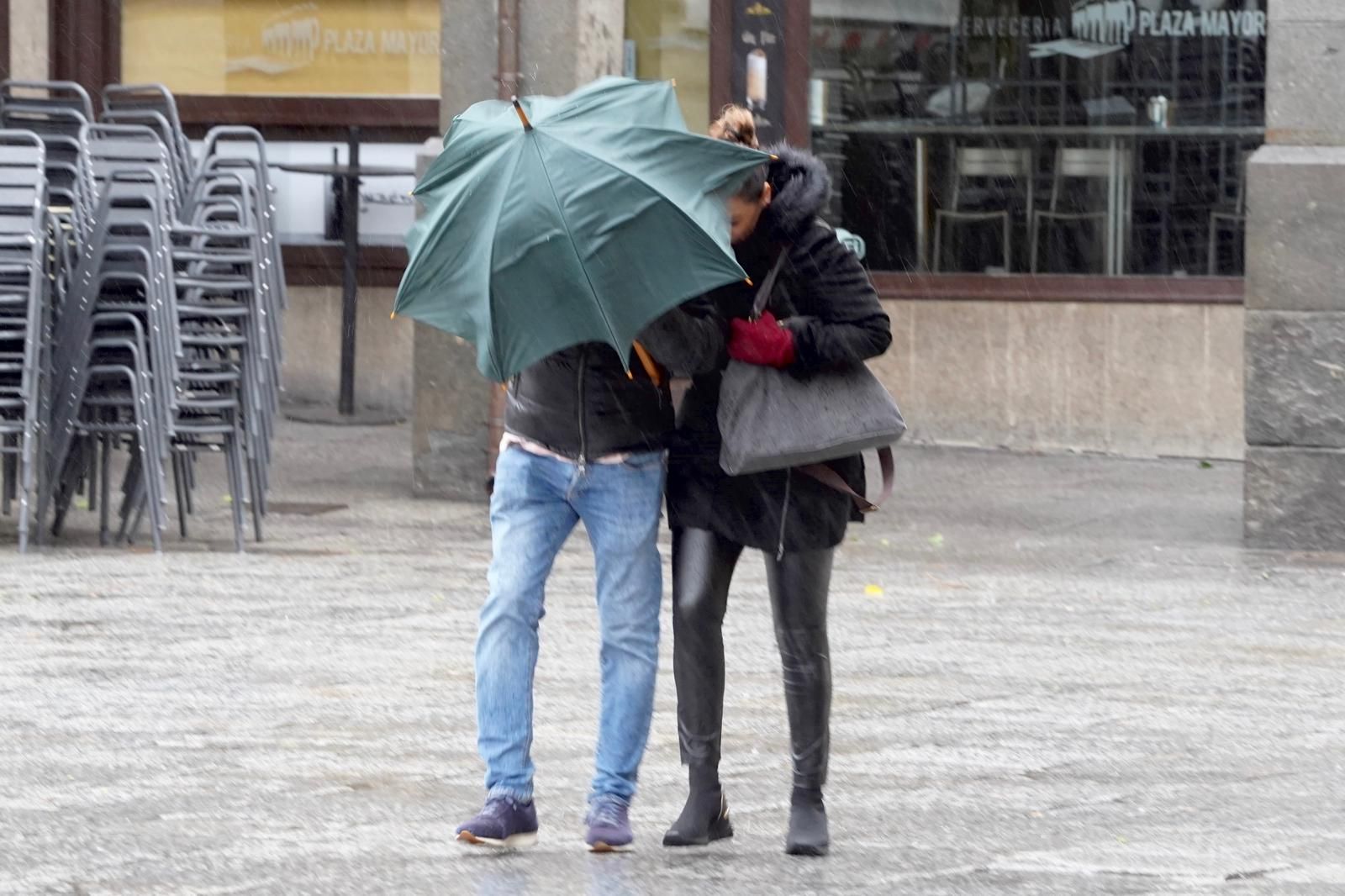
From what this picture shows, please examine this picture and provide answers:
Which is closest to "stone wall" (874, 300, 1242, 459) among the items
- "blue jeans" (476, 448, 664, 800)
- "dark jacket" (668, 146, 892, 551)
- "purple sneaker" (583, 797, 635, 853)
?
"dark jacket" (668, 146, 892, 551)

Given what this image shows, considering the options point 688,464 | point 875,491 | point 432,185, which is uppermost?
point 432,185

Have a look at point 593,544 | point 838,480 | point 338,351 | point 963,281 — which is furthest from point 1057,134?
point 593,544

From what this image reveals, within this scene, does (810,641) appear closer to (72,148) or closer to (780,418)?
(780,418)

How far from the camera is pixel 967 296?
1403cm

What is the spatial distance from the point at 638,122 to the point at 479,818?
62.7 inches

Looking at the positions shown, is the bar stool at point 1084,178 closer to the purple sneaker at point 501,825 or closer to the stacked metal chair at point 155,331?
the stacked metal chair at point 155,331

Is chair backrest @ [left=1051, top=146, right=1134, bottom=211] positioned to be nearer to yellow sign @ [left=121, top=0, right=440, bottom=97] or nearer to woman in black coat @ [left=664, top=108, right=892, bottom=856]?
yellow sign @ [left=121, top=0, right=440, bottom=97]

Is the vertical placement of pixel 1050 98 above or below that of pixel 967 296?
above

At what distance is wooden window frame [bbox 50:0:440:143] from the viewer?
15492mm

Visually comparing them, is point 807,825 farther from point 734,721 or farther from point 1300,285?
point 1300,285

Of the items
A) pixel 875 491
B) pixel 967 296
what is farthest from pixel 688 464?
pixel 967 296

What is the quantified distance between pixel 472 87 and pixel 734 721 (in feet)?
18.3

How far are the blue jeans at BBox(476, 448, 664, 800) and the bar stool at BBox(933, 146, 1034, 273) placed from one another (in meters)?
8.93

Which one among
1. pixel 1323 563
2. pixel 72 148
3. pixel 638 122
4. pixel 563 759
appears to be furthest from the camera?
pixel 72 148
